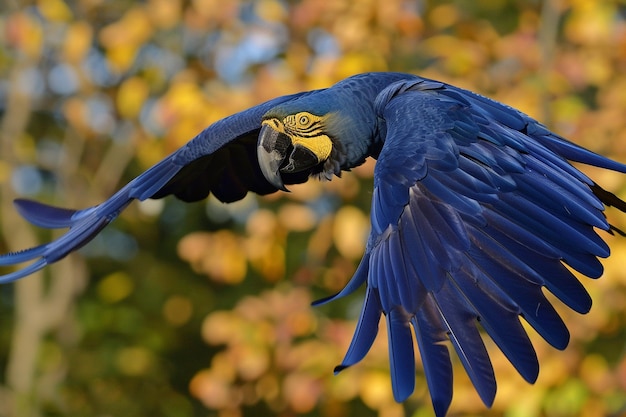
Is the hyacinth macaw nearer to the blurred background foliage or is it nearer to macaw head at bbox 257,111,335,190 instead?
macaw head at bbox 257,111,335,190

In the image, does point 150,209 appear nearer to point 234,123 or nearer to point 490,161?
point 234,123

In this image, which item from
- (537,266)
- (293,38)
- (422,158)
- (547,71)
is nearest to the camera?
(537,266)

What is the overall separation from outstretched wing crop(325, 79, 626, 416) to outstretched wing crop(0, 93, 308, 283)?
2.18 feet

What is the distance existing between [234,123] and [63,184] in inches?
158

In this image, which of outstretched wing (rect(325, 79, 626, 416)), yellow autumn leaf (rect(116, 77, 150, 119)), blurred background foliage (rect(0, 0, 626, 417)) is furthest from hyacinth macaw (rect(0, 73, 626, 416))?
yellow autumn leaf (rect(116, 77, 150, 119))

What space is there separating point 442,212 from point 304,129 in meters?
0.75

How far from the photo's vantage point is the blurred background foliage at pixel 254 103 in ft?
15.4

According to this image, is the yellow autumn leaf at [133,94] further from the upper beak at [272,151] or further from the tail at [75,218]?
the upper beak at [272,151]

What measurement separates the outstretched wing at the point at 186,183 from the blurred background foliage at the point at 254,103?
3.92ft

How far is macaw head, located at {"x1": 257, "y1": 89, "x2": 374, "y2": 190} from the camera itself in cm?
311

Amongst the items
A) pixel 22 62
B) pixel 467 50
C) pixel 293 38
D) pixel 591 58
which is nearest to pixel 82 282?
pixel 22 62

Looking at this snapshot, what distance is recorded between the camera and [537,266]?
2.39 metres

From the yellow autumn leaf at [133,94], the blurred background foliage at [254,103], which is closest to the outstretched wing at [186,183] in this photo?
the blurred background foliage at [254,103]

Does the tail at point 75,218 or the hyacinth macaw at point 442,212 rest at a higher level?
the hyacinth macaw at point 442,212
